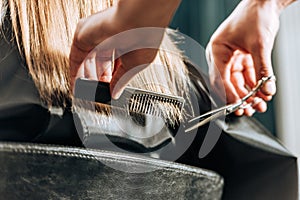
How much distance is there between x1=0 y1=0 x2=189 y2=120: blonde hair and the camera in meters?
0.54

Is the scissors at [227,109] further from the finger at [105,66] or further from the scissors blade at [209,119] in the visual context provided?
the finger at [105,66]

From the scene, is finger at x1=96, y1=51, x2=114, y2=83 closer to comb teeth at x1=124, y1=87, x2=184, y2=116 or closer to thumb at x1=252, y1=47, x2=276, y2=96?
comb teeth at x1=124, y1=87, x2=184, y2=116

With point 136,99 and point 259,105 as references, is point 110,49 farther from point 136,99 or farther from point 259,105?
point 259,105

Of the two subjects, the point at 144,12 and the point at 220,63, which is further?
the point at 220,63

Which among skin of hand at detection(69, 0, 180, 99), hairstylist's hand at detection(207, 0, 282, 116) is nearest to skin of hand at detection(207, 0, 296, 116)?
hairstylist's hand at detection(207, 0, 282, 116)

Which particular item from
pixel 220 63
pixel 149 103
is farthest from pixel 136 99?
pixel 220 63

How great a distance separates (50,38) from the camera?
55cm

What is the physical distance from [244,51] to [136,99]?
15cm

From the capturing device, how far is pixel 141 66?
0.55m

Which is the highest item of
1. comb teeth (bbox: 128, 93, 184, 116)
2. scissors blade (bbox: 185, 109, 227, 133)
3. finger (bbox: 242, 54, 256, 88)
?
finger (bbox: 242, 54, 256, 88)

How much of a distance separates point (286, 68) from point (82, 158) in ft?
1.03

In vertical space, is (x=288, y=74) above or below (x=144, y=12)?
below

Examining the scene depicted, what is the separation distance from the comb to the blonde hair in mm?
11

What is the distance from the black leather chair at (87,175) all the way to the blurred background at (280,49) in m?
0.16
